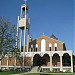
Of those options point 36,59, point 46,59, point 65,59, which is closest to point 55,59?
point 46,59

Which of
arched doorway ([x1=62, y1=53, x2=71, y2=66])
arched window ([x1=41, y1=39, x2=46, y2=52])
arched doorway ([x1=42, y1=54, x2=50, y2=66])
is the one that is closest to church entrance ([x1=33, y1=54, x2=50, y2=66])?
arched doorway ([x1=42, y1=54, x2=50, y2=66])

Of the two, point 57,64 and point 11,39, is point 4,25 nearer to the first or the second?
point 11,39

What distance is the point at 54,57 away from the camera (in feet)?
185

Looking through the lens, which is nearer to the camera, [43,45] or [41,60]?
[41,60]

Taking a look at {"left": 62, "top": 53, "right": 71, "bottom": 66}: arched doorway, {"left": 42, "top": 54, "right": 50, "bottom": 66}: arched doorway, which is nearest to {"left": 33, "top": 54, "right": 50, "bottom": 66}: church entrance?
{"left": 42, "top": 54, "right": 50, "bottom": 66}: arched doorway

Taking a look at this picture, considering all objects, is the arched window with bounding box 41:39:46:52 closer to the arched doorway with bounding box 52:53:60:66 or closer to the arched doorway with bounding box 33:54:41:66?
the arched doorway with bounding box 33:54:41:66

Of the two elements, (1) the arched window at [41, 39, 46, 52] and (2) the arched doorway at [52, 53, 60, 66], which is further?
(1) the arched window at [41, 39, 46, 52]

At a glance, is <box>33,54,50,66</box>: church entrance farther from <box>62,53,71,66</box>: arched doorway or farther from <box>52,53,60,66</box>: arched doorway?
<box>62,53,71,66</box>: arched doorway

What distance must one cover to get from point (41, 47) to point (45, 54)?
4094 mm

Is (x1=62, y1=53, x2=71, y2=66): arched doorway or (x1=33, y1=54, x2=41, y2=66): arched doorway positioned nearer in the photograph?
(x1=33, y1=54, x2=41, y2=66): arched doorway

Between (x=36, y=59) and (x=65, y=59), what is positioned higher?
(x=36, y=59)

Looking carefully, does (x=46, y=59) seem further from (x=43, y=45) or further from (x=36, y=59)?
(x=43, y=45)

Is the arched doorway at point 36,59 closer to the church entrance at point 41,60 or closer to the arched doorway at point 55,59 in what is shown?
the church entrance at point 41,60

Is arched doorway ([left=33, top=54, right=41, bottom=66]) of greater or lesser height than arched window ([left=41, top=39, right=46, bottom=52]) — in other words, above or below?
below
